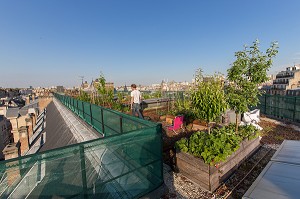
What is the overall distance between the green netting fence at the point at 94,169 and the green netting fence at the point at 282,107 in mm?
11051

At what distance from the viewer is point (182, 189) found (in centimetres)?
378

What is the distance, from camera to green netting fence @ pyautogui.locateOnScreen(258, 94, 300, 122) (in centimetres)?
980

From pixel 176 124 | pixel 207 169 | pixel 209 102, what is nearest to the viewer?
pixel 207 169

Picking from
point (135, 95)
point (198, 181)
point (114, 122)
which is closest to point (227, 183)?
point (198, 181)

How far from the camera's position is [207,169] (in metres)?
3.59

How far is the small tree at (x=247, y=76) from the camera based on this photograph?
17.9 ft

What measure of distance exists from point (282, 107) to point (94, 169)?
1319cm

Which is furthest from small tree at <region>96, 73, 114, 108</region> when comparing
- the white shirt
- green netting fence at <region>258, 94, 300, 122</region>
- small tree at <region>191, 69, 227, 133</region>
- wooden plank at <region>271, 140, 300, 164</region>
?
green netting fence at <region>258, 94, 300, 122</region>

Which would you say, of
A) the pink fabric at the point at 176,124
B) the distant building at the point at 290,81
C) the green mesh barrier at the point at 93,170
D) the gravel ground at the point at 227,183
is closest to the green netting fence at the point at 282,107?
the gravel ground at the point at 227,183

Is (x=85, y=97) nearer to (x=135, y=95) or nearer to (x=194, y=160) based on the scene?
(x=135, y=95)

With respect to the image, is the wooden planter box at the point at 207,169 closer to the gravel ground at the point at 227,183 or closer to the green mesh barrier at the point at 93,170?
the gravel ground at the point at 227,183

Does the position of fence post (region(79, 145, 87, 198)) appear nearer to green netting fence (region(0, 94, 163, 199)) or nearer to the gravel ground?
green netting fence (region(0, 94, 163, 199))

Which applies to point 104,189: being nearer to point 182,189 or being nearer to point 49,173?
point 49,173

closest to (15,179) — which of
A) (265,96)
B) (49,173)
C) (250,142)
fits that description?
(49,173)
